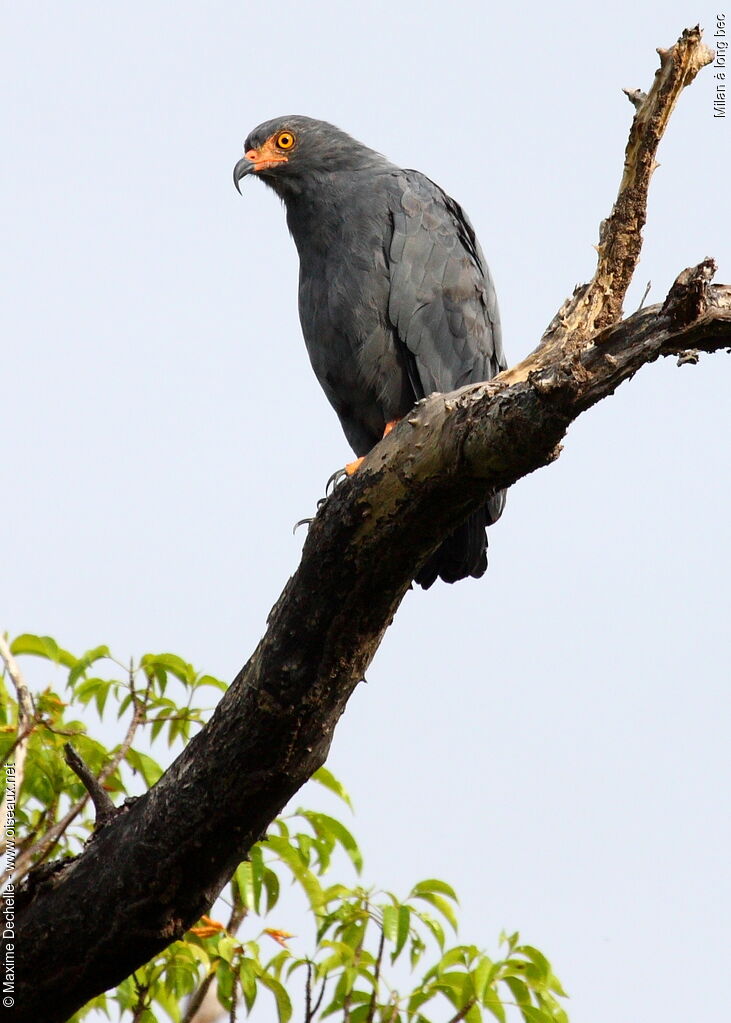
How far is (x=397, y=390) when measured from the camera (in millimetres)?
5230

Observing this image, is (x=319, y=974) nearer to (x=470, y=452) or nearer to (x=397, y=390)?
(x=470, y=452)

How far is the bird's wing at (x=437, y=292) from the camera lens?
203 inches

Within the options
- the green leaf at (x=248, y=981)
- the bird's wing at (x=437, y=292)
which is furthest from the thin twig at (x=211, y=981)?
the bird's wing at (x=437, y=292)

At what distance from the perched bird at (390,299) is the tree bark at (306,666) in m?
1.67

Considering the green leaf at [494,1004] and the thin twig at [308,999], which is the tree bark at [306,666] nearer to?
the thin twig at [308,999]

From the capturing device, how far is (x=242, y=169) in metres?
5.89

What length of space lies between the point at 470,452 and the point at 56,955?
2043mm

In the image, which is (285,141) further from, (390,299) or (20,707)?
(20,707)

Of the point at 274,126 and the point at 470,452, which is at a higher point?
the point at 274,126

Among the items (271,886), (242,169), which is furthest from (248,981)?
(242,169)

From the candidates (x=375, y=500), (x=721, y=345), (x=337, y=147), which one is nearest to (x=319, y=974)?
(x=375, y=500)

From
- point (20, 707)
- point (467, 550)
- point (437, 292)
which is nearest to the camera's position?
point (20, 707)

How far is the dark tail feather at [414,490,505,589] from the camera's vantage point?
16.5ft

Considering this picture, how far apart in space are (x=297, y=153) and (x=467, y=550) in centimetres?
231
